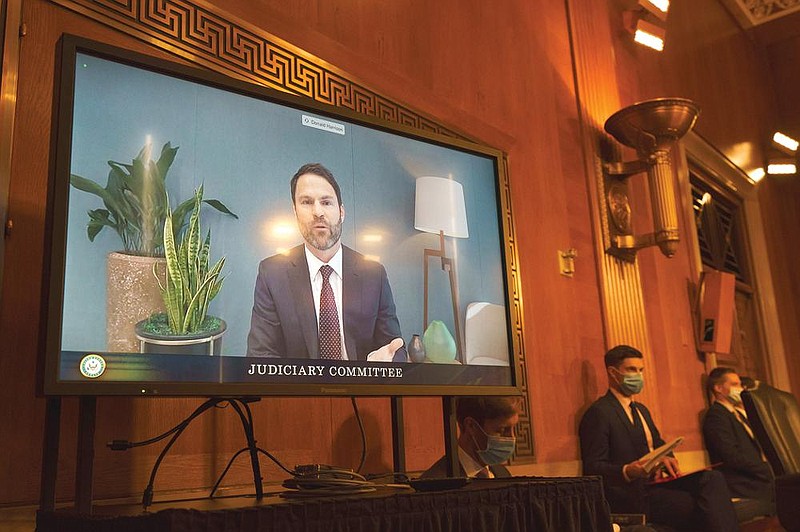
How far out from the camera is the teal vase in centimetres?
215

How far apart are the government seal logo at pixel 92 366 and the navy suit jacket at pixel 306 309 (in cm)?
36

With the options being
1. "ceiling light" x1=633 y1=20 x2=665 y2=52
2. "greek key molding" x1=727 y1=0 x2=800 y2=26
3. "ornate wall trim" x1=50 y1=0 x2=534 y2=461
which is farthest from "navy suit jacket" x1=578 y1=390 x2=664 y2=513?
"greek key molding" x1=727 y1=0 x2=800 y2=26

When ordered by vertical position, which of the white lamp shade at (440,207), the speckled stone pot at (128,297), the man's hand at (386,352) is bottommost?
the man's hand at (386,352)

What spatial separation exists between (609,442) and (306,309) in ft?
6.58

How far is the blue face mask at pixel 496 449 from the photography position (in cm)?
231

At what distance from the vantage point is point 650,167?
428 cm

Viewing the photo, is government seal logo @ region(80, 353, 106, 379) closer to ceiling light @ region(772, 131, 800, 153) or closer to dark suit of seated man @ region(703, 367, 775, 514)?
dark suit of seated man @ region(703, 367, 775, 514)

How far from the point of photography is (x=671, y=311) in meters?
4.86

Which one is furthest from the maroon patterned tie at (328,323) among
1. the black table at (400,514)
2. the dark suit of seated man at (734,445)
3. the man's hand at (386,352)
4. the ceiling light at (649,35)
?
the ceiling light at (649,35)

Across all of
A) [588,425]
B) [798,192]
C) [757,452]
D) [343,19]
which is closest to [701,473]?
[588,425]

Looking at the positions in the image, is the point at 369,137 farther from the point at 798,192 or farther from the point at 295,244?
the point at 798,192

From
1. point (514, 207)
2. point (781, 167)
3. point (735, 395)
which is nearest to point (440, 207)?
point (514, 207)

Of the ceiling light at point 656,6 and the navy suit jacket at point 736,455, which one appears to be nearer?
the navy suit jacket at point 736,455

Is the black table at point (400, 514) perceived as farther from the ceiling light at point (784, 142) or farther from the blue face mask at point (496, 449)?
the ceiling light at point (784, 142)
